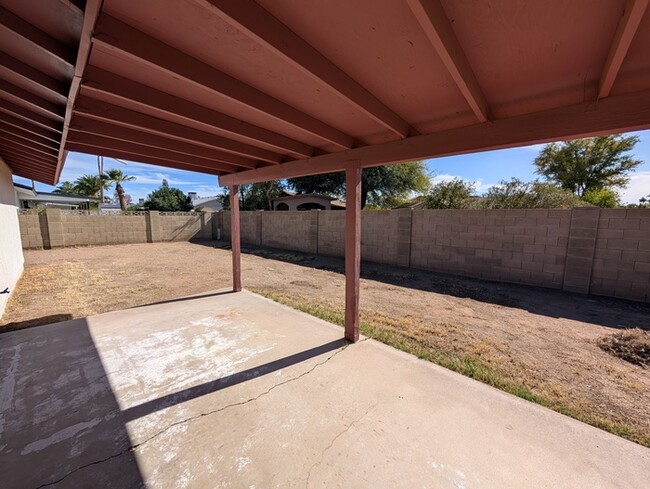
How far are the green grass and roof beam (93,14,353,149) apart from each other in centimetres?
259

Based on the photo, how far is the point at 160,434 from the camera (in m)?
1.87

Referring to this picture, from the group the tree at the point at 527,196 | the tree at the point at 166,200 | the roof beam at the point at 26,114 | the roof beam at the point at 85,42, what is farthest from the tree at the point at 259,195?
the roof beam at the point at 85,42

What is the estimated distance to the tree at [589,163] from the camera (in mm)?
15771

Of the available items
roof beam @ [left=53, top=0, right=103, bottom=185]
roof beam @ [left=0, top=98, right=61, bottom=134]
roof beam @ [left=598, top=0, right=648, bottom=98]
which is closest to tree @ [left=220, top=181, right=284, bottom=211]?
roof beam @ [left=0, top=98, right=61, bottom=134]

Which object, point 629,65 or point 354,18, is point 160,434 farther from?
point 629,65

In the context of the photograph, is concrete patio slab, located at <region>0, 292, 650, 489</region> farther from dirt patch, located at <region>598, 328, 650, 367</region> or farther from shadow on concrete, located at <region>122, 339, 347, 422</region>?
dirt patch, located at <region>598, 328, 650, 367</region>

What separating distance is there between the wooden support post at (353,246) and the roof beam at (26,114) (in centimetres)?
292

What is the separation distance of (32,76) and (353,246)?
2834mm

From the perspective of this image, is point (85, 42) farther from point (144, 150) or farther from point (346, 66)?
point (144, 150)

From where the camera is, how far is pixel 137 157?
372 centimetres

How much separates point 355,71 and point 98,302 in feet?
18.8

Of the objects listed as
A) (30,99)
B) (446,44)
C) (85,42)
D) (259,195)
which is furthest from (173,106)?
(259,195)

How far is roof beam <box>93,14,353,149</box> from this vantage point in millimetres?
1332

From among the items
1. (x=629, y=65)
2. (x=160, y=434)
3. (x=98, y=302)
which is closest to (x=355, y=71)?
(x=629, y=65)
